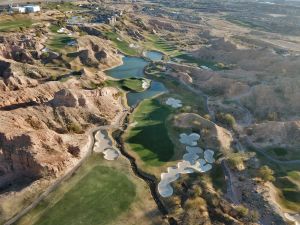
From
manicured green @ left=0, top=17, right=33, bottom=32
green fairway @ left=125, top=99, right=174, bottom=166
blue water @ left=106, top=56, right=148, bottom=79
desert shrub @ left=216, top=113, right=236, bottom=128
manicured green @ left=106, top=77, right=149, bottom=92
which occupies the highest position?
manicured green @ left=0, top=17, right=33, bottom=32

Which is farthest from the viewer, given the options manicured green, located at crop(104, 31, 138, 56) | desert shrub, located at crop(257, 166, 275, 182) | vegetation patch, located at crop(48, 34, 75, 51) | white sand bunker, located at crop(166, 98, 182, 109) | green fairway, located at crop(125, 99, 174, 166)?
manicured green, located at crop(104, 31, 138, 56)

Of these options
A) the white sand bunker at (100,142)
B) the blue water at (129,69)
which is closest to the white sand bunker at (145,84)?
the blue water at (129,69)

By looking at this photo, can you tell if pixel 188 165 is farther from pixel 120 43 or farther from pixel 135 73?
pixel 120 43

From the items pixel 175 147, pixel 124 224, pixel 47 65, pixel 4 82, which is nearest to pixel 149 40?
pixel 47 65

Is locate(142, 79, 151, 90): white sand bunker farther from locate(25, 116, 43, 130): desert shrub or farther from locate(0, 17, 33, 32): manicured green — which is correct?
locate(0, 17, 33, 32): manicured green

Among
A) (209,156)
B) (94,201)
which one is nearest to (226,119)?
(209,156)

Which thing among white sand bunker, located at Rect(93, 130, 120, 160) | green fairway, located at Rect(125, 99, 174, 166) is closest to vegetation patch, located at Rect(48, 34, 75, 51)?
green fairway, located at Rect(125, 99, 174, 166)
